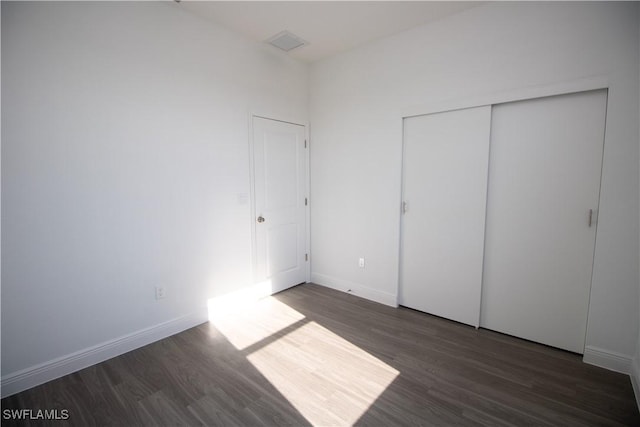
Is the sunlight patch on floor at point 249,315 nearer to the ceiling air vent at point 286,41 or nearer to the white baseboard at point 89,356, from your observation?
the white baseboard at point 89,356

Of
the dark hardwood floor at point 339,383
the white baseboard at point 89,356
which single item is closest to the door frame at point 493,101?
the dark hardwood floor at point 339,383

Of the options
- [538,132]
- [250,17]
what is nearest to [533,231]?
[538,132]

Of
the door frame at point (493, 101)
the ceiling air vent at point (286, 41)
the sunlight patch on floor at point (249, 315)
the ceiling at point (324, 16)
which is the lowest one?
the sunlight patch on floor at point (249, 315)

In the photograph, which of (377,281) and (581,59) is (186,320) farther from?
(581,59)

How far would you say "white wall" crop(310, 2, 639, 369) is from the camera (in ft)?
6.82

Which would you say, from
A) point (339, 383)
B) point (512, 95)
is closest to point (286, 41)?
point (512, 95)

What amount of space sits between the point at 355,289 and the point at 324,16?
284 cm

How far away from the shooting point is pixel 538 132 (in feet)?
7.94

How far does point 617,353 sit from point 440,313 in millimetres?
1265

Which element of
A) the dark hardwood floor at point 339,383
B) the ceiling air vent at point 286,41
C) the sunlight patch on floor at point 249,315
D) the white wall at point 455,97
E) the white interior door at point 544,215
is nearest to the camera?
the dark hardwood floor at point 339,383

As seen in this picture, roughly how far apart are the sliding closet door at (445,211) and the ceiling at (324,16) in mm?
880

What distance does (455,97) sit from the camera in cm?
276

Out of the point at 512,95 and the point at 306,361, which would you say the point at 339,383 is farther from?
the point at 512,95

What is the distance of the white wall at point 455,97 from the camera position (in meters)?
2.08
